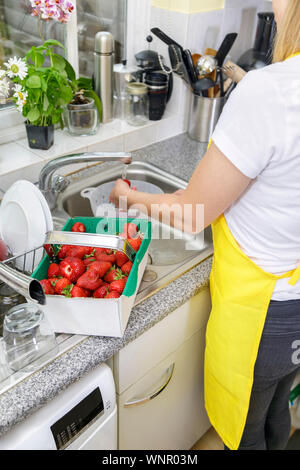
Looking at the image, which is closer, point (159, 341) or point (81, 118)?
point (159, 341)

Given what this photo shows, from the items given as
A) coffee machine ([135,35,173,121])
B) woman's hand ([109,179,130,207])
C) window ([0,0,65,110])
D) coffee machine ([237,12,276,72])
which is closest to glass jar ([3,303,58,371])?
woman's hand ([109,179,130,207])

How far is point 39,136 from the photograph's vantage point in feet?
4.18

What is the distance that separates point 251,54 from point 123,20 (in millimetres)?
519

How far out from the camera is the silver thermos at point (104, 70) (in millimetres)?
1326

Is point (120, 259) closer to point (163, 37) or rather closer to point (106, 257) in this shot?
point (106, 257)

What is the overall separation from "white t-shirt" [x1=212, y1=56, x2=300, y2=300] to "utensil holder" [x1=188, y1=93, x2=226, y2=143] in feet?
2.64

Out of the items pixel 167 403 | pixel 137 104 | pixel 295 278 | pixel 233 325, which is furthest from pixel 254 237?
pixel 137 104

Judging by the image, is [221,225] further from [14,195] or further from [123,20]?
[123,20]

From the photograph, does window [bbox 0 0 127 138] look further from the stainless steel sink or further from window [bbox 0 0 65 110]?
the stainless steel sink

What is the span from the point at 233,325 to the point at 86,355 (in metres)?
0.35

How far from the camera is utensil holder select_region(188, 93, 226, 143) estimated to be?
4.97ft

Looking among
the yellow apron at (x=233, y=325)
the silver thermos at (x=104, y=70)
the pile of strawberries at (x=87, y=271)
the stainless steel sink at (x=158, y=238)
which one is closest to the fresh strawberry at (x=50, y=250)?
the pile of strawberries at (x=87, y=271)

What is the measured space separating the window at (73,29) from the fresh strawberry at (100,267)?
57cm
